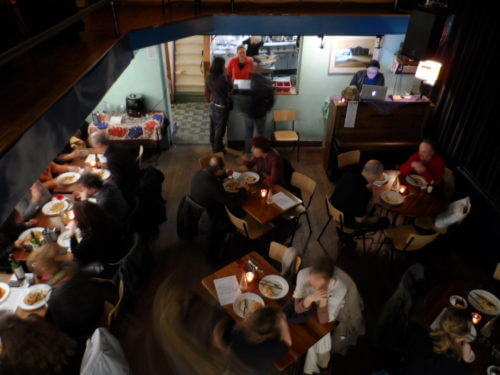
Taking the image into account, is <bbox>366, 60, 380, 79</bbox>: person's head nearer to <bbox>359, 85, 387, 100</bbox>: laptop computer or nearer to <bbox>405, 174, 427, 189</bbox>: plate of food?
<bbox>359, 85, 387, 100</bbox>: laptop computer

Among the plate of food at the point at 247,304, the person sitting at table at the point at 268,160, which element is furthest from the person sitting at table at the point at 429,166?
the plate of food at the point at 247,304

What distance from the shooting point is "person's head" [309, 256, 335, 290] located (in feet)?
10.8

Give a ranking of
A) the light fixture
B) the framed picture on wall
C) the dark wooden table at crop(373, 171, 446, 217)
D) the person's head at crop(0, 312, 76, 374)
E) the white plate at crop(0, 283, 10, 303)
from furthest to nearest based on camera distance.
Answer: the framed picture on wall
the light fixture
the dark wooden table at crop(373, 171, 446, 217)
the white plate at crop(0, 283, 10, 303)
the person's head at crop(0, 312, 76, 374)

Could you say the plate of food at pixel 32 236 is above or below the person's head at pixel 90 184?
below

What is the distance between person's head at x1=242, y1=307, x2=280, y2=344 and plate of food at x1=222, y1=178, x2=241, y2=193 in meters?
2.45

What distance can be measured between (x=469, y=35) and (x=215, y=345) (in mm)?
5929

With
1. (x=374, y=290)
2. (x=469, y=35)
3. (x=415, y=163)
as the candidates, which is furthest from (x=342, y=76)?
(x=374, y=290)

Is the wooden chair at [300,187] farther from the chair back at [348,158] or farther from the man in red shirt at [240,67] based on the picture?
the man in red shirt at [240,67]

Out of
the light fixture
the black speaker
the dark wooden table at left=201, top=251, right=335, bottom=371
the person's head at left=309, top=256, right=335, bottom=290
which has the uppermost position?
the black speaker

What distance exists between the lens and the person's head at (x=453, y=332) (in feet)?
10.0

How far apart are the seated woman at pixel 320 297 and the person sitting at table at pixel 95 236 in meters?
2.16

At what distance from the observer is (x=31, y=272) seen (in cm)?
401

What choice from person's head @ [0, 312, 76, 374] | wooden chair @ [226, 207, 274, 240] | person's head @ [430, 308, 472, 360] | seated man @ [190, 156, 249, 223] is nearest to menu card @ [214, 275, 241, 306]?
wooden chair @ [226, 207, 274, 240]

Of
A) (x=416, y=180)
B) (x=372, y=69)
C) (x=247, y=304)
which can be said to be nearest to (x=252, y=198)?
(x=247, y=304)
